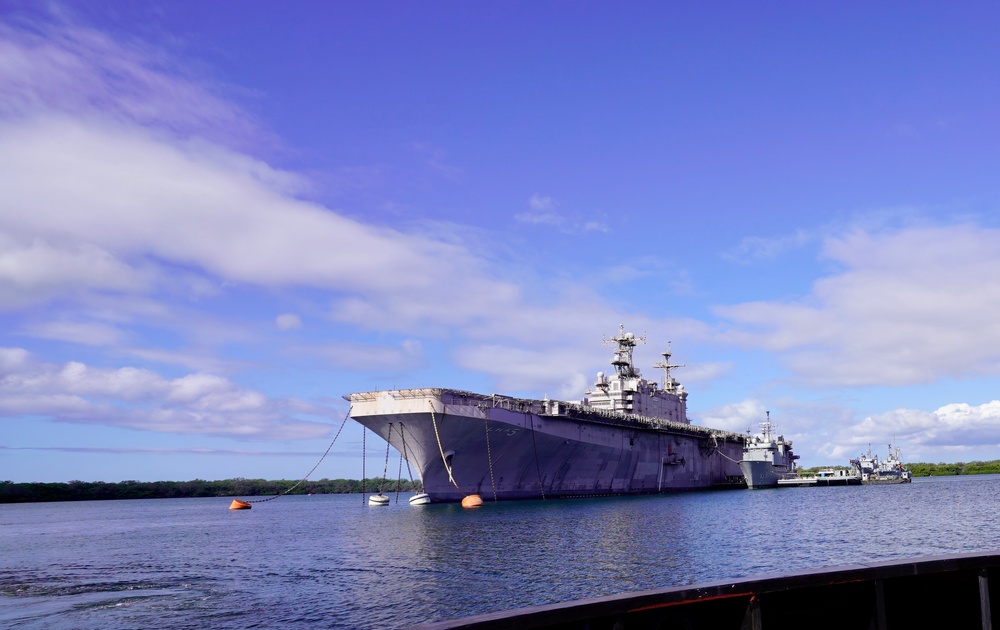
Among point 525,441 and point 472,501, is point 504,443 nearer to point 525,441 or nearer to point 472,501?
point 525,441

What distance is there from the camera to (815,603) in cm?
522

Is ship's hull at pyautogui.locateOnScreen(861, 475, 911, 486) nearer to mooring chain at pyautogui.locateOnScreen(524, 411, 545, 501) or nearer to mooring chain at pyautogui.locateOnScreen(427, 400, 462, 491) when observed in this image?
mooring chain at pyautogui.locateOnScreen(524, 411, 545, 501)

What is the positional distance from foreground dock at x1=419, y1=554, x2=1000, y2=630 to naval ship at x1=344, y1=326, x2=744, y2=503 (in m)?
37.5

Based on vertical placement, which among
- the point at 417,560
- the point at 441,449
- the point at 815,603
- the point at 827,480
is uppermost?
the point at 441,449

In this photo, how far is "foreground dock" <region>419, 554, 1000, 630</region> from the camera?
421 centimetres

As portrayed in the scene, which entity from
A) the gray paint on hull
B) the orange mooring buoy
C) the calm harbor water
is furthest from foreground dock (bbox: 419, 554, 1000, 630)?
the orange mooring buoy

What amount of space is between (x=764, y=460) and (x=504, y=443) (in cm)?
5010

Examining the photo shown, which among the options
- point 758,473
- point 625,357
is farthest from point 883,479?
point 625,357

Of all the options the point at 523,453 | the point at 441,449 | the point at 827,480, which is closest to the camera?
the point at 441,449

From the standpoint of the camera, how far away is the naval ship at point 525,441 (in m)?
44.1

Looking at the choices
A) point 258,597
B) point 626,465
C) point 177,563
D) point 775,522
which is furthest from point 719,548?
point 626,465

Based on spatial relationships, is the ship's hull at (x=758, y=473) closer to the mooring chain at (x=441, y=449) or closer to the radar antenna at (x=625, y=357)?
the radar antenna at (x=625, y=357)

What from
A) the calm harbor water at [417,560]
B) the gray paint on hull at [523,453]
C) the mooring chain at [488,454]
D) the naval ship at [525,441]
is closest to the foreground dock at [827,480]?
the naval ship at [525,441]

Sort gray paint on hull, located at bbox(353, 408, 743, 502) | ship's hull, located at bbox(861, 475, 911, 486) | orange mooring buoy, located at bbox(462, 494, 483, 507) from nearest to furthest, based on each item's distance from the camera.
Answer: gray paint on hull, located at bbox(353, 408, 743, 502) < orange mooring buoy, located at bbox(462, 494, 483, 507) < ship's hull, located at bbox(861, 475, 911, 486)
